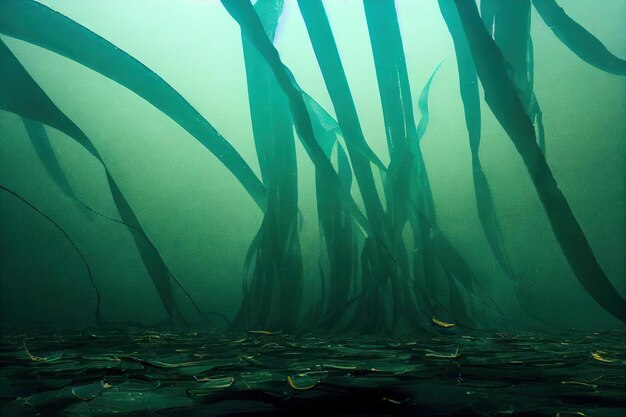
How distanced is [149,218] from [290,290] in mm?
1047

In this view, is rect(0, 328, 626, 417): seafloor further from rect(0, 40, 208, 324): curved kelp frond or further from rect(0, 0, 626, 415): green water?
rect(0, 40, 208, 324): curved kelp frond

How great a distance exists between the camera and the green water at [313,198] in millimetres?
1025

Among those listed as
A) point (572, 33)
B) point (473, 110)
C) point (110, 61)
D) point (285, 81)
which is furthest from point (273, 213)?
point (572, 33)

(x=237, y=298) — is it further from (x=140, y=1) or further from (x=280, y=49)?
(x=140, y=1)

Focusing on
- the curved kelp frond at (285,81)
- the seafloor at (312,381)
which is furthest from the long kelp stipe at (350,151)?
the seafloor at (312,381)

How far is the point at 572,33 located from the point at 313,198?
152 centimetres

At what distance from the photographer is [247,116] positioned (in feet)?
7.82

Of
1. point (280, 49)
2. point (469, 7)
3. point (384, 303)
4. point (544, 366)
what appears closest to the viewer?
point (544, 366)

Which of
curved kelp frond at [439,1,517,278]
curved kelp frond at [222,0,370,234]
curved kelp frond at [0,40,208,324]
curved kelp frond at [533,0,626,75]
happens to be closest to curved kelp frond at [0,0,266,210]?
curved kelp frond at [0,40,208,324]

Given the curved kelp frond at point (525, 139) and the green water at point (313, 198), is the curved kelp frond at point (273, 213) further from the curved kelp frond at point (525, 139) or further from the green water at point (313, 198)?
the curved kelp frond at point (525, 139)

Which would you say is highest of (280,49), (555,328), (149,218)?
(280,49)

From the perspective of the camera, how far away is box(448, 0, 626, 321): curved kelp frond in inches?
60.0

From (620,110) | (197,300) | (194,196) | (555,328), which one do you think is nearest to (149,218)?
(194,196)

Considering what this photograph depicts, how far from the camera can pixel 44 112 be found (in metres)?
1.66
